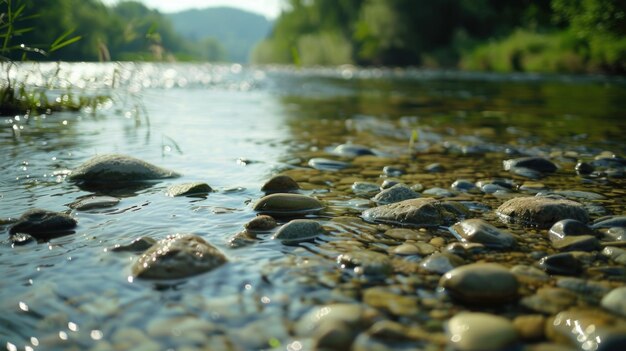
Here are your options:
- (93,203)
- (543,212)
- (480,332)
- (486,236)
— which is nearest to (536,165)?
(543,212)

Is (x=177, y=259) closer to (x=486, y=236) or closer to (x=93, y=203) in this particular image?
(x=93, y=203)

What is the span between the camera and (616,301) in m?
2.02

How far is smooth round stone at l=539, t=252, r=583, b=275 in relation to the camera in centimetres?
243

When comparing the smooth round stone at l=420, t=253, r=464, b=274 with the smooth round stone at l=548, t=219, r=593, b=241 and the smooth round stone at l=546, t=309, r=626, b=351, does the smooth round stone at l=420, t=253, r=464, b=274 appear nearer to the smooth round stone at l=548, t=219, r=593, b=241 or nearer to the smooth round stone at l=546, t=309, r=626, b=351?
the smooth round stone at l=546, t=309, r=626, b=351

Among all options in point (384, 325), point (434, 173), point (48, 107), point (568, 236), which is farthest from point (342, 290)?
point (48, 107)

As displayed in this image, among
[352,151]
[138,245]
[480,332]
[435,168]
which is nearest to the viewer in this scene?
[480,332]

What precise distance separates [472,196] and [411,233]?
3.81 ft

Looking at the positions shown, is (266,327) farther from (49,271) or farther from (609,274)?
(609,274)

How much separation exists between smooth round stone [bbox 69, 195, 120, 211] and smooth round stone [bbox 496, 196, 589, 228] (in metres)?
2.66

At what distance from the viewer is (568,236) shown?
2.85 meters

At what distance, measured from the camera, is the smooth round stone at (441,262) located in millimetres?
2418

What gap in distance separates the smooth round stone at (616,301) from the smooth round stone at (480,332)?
46 centimetres

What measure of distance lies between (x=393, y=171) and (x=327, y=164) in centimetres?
71

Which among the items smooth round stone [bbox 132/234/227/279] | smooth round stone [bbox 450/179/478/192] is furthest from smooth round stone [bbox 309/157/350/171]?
smooth round stone [bbox 132/234/227/279]
